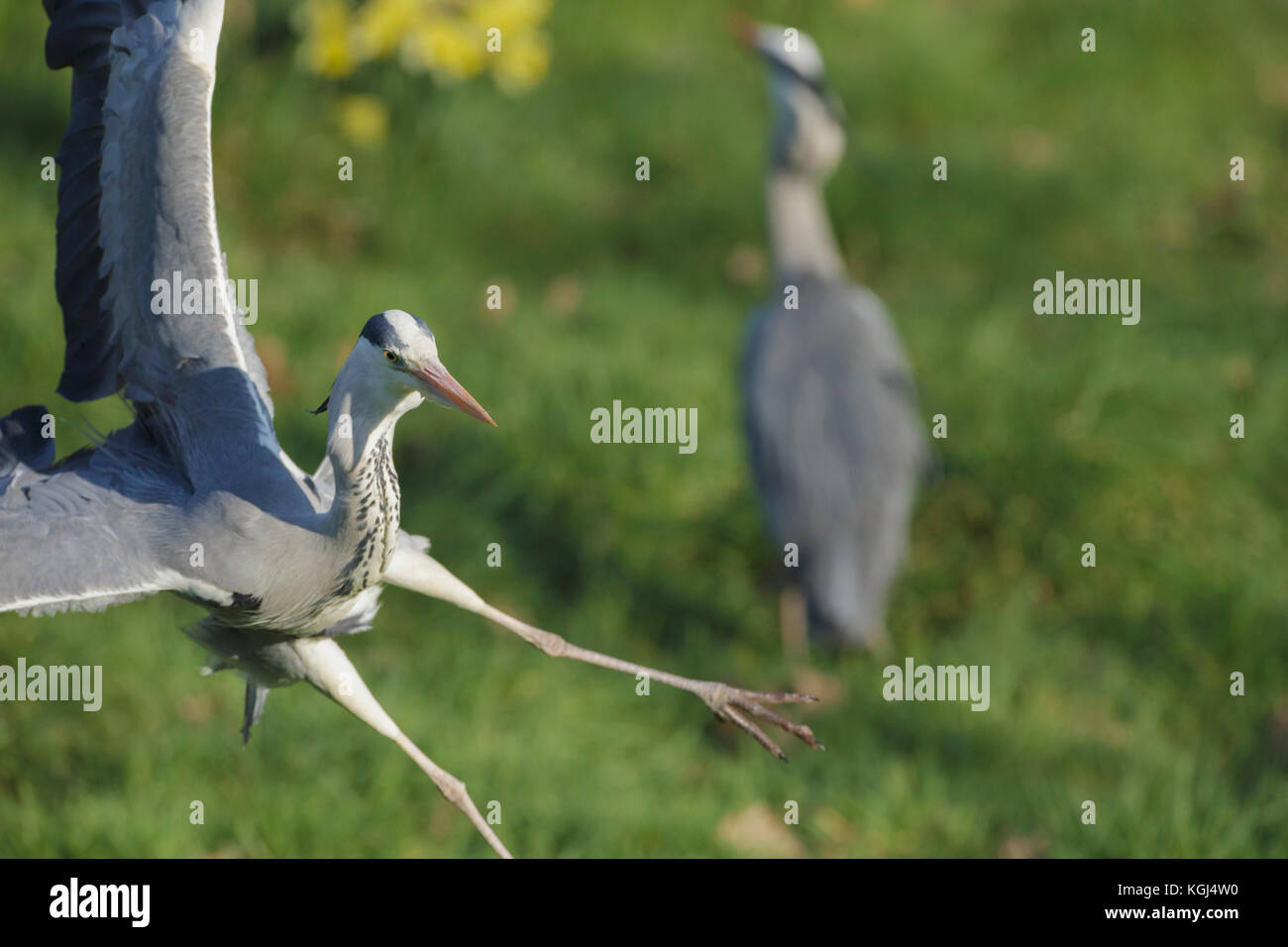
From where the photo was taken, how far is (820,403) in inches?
223

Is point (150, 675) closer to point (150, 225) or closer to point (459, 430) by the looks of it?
point (459, 430)

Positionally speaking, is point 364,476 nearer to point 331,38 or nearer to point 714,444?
point 331,38

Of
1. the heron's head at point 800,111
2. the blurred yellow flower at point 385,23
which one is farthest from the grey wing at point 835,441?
the blurred yellow flower at point 385,23

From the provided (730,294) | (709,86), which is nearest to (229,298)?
(730,294)

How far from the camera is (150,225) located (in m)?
2.75

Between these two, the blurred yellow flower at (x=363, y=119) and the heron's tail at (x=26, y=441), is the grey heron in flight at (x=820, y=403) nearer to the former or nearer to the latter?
the blurred yellow flower at (x=363, y=119)

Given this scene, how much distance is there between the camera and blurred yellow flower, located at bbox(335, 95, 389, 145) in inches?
242

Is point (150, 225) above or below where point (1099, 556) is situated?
above

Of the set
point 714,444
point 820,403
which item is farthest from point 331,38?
point 820,403

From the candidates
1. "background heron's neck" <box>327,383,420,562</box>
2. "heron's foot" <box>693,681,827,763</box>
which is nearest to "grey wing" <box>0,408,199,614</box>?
"background heron's neck" <box>327,383,420,562</box>

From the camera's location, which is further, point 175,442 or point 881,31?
point 881,31

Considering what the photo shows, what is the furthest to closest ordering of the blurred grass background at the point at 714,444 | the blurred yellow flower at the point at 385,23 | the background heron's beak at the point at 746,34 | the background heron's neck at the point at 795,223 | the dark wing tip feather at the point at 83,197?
the background heron's beak at the point at 746,34
the background heron's neck at the point at 795,223
the blurred yellow flower at the point at 385,23
the blurred grass background at the point at 714,444
the dark wing tip feather at the point at 83,197

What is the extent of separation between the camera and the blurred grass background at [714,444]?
14.3ft
